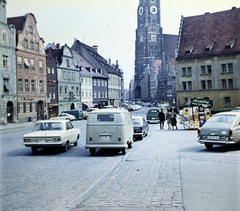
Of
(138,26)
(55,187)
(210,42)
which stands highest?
(138,26)

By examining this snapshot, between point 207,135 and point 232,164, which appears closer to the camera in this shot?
point 232,164

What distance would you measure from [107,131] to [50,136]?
2.50 m

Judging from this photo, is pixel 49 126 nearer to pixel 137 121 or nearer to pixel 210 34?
pixel 137 121

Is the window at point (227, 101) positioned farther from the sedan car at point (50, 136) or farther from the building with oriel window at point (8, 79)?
the sedan car at point (50, 136)

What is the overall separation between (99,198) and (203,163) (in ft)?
15.4

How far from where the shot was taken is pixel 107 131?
13273 mm

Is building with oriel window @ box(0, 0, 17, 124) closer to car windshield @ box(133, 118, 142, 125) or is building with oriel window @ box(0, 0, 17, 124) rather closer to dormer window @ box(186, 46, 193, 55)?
car windshield @ box(133, 118, 142, 125)

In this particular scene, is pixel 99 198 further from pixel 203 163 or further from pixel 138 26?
pixel 138 26

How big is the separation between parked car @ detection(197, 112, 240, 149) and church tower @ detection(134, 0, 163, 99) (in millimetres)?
149063

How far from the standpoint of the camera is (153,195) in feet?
22.3

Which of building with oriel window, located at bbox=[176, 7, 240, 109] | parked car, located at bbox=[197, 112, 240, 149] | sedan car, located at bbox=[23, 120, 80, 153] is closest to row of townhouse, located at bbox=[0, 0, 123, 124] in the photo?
sedan car, located at bbox=[23, 120, 80, 153]

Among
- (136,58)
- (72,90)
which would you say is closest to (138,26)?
(136,58)

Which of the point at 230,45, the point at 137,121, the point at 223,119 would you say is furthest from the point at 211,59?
the point at 223,119

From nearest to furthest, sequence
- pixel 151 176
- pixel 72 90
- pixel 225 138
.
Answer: pixel 151 176 < pixel 225 138 < pixel 72 90
